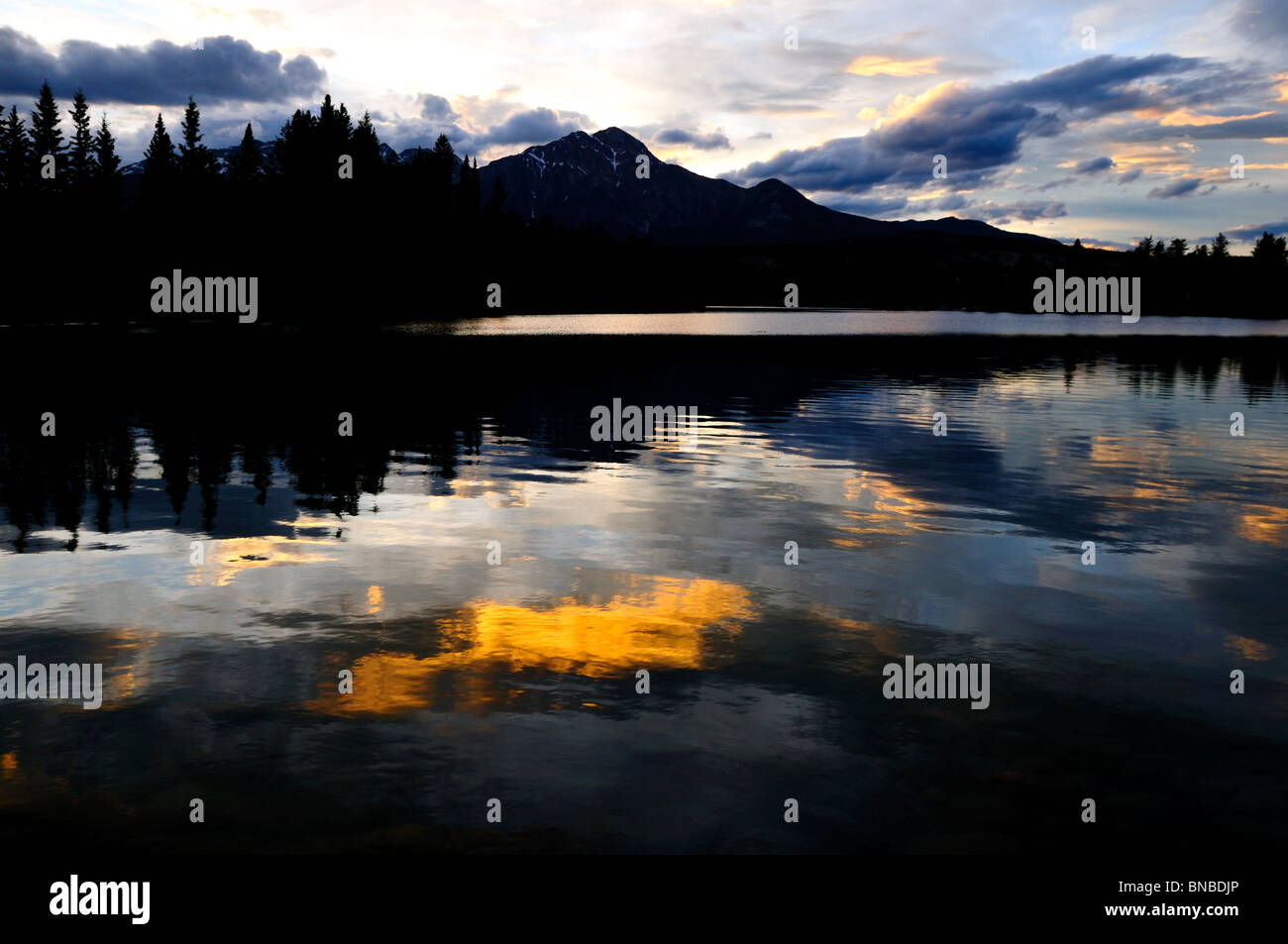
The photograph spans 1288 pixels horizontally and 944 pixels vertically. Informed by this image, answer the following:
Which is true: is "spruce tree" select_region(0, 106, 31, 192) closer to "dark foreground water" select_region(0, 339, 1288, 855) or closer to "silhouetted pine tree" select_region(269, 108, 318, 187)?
"silhouetted pine tree" select_region(269, 108, 318, 187)

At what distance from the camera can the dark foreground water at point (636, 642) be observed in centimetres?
822

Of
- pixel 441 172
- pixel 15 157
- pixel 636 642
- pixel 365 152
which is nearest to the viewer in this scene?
pixel 636 642

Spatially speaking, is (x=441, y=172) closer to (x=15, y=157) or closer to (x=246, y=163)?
(x=246, y=163)

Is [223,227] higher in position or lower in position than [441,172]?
lower

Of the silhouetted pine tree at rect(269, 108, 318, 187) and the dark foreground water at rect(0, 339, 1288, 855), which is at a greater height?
the silhouetted pine tree at rect(269, 108, 318, 187)

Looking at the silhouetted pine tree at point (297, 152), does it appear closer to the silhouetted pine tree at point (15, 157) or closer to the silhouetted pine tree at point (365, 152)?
the silhouetted pine tree at point (365, 152)

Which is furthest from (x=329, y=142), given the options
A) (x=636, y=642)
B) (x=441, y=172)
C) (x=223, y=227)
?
(x=636, y=642)

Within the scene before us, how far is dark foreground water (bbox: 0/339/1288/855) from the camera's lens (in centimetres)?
822

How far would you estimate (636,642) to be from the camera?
12.5m

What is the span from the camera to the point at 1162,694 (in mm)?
10914

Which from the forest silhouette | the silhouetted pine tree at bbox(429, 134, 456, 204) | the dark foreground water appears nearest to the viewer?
the dark foreground water

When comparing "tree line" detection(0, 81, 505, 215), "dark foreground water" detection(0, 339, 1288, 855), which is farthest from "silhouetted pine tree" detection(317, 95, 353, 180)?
"dark foreground water" detection(0, 339, 1288, 855)

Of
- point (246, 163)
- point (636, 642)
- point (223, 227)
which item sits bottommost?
point (636, 642)

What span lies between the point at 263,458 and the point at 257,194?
13330 centimetres
